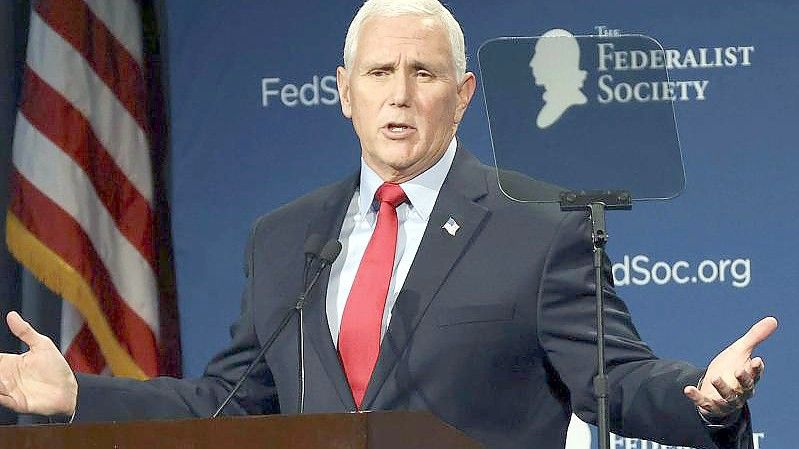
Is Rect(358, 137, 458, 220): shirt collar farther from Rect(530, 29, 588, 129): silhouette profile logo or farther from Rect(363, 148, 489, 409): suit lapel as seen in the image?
Rect(530, 29, 588, 129): silhouette profile logo

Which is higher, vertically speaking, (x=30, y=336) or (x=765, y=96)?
(x=765, y=96)

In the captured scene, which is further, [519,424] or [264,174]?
[264,174]

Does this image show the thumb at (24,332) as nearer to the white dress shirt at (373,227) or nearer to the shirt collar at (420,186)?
the white dress shirt at (373,227)

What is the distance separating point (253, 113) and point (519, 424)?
6.30 feet

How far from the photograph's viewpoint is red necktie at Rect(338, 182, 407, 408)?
2945 millimetres

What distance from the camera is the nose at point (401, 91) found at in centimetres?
306

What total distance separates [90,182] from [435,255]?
1.86m

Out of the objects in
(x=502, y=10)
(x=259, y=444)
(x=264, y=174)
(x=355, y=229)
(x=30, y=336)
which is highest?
(x=502, y=10)

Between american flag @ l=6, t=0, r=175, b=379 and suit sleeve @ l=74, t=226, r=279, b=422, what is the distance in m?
1.33

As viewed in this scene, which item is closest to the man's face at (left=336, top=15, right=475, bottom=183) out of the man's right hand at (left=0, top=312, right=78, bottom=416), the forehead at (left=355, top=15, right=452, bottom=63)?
the forehead at (left=355, top=15, right=452, bottom=63)

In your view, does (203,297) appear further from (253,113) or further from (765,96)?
(765,96)

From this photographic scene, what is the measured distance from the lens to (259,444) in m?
2.10

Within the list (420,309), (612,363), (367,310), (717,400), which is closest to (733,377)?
(717,400)

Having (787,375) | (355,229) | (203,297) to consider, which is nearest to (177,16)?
(203,297)
